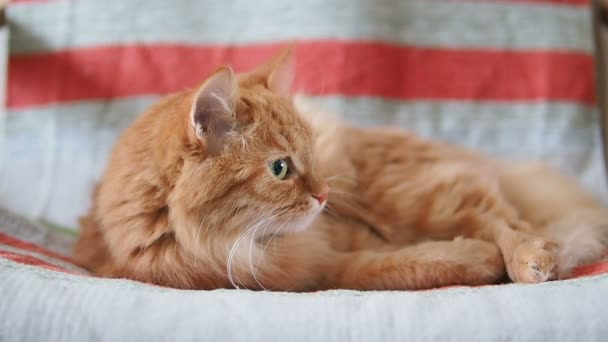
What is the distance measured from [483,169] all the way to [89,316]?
1.30 m

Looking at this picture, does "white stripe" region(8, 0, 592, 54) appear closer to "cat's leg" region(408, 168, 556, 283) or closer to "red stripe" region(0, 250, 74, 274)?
"cat's leg" region(408, 168, 556, 283)

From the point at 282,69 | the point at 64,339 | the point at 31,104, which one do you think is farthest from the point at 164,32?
the point at 64,339

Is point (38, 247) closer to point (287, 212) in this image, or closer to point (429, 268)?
point (287, 212)

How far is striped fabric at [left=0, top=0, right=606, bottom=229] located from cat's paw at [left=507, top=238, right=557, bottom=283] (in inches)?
38.5

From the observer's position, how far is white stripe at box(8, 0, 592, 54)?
2365 mm

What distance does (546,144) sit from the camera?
92.5 inches

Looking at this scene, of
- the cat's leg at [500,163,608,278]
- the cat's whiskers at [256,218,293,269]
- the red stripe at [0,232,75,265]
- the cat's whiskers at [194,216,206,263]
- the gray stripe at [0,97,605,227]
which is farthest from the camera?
the gray stripe at [0,97,605,227]

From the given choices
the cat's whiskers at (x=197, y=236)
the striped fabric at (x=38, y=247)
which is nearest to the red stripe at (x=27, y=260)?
the striped fabric at (x=38, y=247)

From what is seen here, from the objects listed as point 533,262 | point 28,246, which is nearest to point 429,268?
point 533,262

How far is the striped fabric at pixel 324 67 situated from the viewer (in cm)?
235

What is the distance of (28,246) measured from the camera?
168 centimetres

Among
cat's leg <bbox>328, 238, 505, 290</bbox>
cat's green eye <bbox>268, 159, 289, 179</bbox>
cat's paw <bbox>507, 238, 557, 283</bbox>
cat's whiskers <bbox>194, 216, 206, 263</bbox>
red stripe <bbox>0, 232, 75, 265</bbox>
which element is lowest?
red stripe <bbox>0, 232, 75, 265</bbox>

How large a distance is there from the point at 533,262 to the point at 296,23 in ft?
4.67

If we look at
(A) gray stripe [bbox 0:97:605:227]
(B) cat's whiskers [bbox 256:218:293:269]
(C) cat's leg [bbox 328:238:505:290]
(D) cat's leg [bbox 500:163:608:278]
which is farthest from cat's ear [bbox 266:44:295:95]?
(D) cat's leg [bbox 500:163:608:278]
